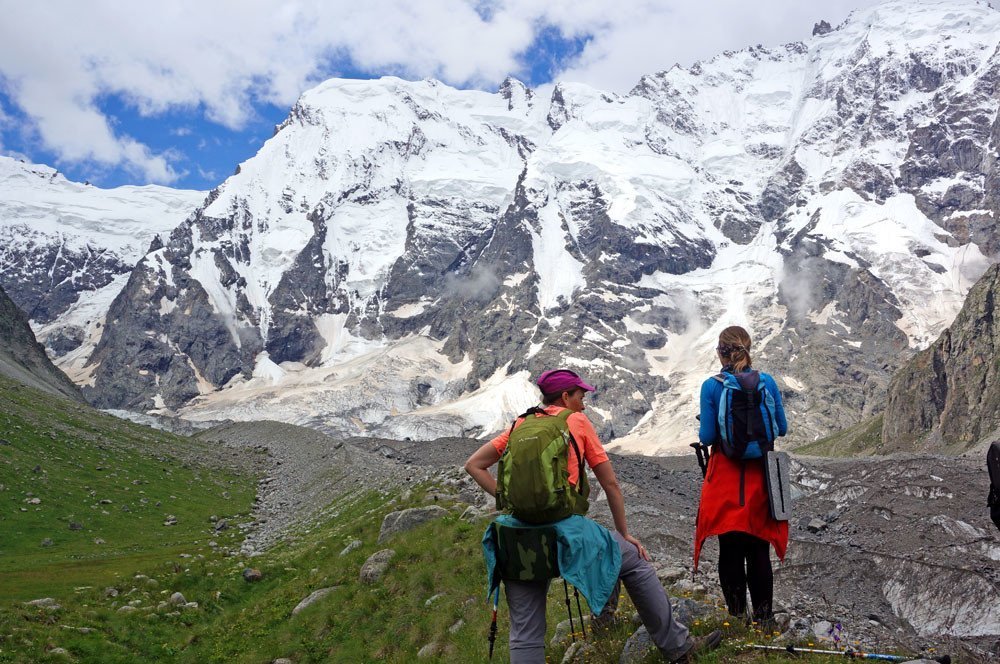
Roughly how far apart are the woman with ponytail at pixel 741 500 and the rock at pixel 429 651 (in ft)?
17.2

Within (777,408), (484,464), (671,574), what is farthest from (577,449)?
(671,574)

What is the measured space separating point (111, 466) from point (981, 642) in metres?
45.0

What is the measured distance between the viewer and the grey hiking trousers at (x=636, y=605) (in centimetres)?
804

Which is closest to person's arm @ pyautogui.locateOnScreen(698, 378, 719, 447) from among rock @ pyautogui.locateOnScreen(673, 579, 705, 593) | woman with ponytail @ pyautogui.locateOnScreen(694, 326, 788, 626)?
woman with ponytail @ pyautogui.locateOnScreen(694, 326, 788, 626)

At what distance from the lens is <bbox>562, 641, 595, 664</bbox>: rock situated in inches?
368

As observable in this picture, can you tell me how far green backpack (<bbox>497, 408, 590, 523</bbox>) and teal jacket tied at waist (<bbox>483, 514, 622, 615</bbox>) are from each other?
0.43 feet

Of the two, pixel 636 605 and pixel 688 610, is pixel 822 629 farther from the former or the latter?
pixel 636 605

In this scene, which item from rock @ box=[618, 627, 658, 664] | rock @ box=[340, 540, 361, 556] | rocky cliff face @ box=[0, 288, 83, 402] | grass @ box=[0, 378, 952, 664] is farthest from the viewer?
rocky cliff face @ box=[0, 288, 83, 402]

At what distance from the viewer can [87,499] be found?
36.6 meters

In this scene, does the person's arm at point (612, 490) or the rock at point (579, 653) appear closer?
the person's arm at point (612, 490)

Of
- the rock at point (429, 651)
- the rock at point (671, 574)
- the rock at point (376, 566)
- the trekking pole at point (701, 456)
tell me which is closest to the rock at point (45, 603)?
the rock at point (376, 566)

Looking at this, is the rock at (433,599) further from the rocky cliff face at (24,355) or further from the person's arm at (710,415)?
A: the rocky cliff face at (24,355)

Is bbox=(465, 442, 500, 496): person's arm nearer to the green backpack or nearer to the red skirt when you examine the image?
the green backpack

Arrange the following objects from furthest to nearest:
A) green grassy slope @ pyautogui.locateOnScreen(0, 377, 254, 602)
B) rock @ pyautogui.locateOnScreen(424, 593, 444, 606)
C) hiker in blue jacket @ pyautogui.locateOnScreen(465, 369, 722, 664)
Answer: green grassy slope @ pyautogui.locateOnScreen(0, 377, 254, 602) → rock @ pyautogui.locateOnScreen(424, 593, 444, 606) → hiker in blue jacket @ pyautogui.locateOnScreen(465, 369, 722, 664)
